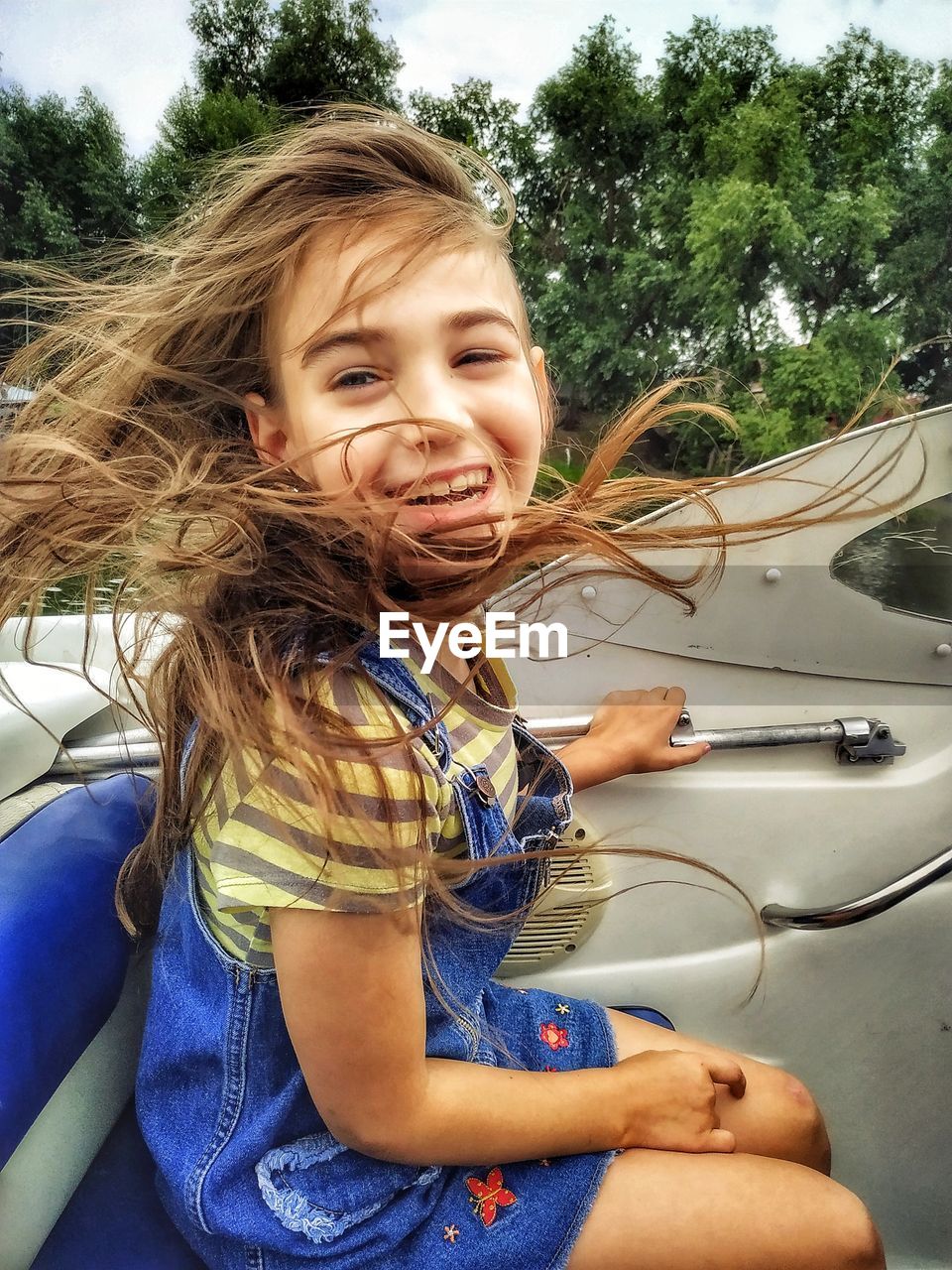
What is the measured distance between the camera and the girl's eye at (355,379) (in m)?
0.59

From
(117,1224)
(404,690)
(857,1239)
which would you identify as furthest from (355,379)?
(857,1239)

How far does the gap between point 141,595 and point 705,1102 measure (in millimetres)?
667

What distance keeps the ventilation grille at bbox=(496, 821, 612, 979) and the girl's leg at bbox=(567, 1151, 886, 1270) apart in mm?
333

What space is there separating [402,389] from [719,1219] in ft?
2.27

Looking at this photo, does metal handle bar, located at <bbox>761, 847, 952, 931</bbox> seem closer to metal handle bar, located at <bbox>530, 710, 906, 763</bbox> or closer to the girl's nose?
metal handle bar, located at <bbox>530, 710, 906, 763</bbox>

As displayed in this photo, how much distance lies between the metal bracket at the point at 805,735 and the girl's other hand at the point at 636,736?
0.01 meters

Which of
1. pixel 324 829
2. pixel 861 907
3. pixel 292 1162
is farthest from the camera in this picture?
pixel 861 907

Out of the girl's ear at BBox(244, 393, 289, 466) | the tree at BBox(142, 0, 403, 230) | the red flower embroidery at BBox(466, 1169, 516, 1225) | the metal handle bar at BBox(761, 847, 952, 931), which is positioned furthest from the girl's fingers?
the tree at BBox(142, 0, 403, 230)

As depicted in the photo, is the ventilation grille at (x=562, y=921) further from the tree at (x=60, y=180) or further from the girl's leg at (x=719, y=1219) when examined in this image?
the tree at (x=60, y=180)

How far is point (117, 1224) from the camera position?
681mm

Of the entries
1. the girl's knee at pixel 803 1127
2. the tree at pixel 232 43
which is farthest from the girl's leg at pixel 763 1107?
the tree at pixel 232 43

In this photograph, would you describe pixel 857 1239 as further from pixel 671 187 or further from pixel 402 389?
pixel 671 187

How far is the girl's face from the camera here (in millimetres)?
583

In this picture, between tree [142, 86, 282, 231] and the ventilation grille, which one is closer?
tree [142, 86, 282, 231]
